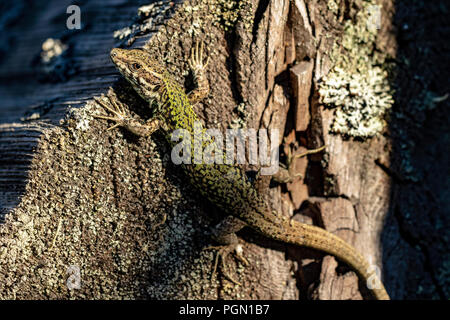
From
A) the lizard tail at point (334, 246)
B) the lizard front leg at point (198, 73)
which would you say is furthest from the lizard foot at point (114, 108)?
the lizard tail at point (334, 246)

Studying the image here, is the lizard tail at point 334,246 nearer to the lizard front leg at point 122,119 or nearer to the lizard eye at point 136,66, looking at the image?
the lizard front leg at point 122,119

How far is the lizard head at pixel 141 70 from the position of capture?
8.70 feet

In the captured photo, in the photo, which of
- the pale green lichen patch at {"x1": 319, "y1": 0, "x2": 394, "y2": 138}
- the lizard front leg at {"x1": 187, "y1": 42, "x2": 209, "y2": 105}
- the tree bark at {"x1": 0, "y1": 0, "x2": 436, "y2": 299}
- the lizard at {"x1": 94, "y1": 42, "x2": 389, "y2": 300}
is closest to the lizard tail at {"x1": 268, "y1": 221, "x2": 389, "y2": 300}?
the lizard at {"x1": 94, "y1": 42, "x2": 389, "y2": 300}

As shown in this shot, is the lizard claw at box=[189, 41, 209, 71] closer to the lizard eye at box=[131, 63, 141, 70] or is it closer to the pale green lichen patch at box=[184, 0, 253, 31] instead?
the pale green lichen patch at box=[184, 0, 253, 31]

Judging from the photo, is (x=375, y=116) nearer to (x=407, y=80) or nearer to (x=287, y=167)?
(x=407, y=80)

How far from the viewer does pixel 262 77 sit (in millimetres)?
2840

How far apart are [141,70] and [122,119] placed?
390mm

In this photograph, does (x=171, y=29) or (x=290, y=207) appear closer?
(x=171, y=29)

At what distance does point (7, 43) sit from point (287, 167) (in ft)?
15.5

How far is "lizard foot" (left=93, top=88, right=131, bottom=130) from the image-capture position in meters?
2.60

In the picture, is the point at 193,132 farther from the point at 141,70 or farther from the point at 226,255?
the point at 226,255

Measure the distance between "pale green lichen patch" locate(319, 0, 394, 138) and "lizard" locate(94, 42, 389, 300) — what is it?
36.2 inches
